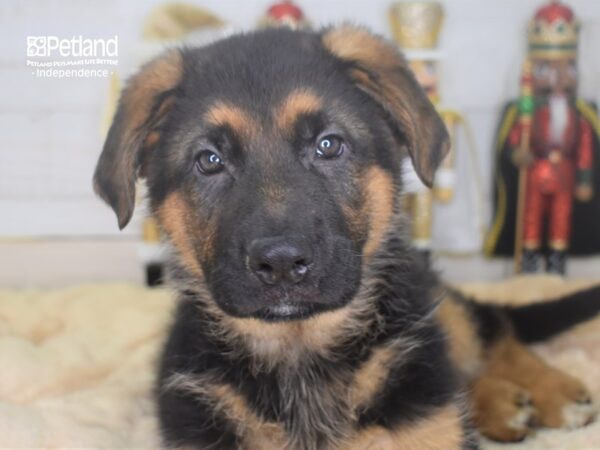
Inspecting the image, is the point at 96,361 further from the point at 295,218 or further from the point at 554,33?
the point at 554,33

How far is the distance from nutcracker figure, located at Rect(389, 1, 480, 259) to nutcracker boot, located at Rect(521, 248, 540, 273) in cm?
57

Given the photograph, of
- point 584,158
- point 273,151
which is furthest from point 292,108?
point 584,158

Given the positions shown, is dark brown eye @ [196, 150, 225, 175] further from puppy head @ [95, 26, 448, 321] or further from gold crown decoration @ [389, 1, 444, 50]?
gold crown decoration @ [389, 1, 444, 50]

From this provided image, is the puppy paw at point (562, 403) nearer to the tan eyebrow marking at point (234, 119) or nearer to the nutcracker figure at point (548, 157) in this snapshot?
the tan eyebrow marking at point (234, 119)

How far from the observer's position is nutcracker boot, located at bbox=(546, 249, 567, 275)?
465cm

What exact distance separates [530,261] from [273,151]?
2955 mm

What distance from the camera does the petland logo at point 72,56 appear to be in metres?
3.82

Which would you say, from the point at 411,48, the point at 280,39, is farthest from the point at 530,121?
the point at 280,39

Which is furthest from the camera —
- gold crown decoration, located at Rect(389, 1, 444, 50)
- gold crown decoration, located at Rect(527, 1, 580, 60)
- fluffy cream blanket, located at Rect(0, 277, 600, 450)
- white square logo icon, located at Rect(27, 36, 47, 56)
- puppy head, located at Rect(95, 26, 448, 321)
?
gold crown decoration, located at Rect(389, 1, 444, 50)

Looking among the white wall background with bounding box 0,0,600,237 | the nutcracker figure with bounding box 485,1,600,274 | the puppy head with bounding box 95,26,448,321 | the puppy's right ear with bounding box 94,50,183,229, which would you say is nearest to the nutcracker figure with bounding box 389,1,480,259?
the white wall background with bounding box 0,0,600,237

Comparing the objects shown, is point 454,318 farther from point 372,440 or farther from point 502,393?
point 372,440

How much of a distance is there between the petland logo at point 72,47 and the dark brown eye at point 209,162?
1.85 m

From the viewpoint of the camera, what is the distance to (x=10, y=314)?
403cm

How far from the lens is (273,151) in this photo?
2.11m
